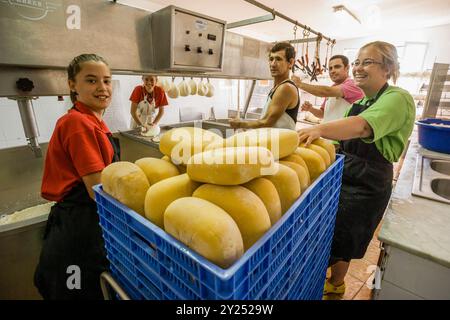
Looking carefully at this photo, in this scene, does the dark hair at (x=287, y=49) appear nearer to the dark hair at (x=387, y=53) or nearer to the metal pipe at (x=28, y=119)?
the dark hair at (x=387, y=53)

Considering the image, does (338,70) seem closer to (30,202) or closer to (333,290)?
(333,290)

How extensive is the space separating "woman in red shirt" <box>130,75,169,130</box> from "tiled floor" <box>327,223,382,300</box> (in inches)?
92.2

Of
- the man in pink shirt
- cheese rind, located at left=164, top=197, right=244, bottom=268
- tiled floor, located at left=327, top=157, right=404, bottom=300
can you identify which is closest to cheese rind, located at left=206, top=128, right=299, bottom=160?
cheese rind, located at left=164, top=197, right=244, bottom=268

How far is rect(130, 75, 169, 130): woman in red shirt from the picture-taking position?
2768 millimetres

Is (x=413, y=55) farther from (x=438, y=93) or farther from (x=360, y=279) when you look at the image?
(x=360, y=279)

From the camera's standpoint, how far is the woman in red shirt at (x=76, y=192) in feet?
2.81

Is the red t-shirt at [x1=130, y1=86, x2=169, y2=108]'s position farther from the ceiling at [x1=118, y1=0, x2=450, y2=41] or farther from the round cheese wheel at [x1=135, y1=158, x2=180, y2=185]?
the round cheese wheel at [x1=135, y1=158, x2=180, y2=185]

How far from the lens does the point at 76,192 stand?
920 millimetres

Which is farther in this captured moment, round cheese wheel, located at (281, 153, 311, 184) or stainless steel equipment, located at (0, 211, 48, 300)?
stainless steel equipment, located at (0, 211, 48, 300)

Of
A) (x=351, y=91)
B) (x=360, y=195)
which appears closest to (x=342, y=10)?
(x=351, y=91)

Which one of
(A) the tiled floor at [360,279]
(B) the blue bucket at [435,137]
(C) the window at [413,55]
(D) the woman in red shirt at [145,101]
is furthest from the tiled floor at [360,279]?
(C) the window at [413,55]

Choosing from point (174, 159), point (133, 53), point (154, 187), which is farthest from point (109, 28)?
point (154, 187)

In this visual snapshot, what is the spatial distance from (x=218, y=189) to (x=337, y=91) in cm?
198

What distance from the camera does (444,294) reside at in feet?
2.53
